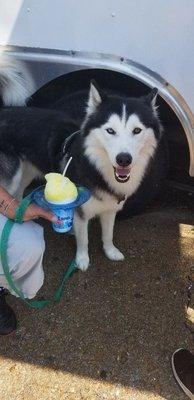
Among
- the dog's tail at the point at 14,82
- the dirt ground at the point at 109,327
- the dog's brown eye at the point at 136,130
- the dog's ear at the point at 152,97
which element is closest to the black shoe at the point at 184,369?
the dirt ground at the point at 109,327

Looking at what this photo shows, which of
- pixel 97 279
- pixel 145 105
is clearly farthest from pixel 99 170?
pixel 97 279

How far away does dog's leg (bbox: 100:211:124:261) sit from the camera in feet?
8.71

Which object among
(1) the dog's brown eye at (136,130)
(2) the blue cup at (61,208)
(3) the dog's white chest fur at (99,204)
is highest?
(1) the dog's brown eye at (136,130)

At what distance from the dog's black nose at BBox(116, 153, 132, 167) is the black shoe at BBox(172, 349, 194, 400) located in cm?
95

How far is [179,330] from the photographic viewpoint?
225cm

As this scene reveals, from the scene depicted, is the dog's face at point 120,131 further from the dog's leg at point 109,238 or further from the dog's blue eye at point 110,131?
the dog's leg at point 109,238

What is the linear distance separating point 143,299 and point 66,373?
0.62 m

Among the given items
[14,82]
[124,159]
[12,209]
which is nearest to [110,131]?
[124,159]

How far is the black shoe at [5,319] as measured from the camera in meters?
2.18

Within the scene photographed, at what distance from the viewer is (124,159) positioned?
1.94 meters

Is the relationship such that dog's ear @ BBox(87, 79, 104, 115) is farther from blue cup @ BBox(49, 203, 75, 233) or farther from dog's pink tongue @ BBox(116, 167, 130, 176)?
blue cup @ BBox(49, 203, 75, 233)

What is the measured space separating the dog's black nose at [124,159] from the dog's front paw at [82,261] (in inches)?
34.5

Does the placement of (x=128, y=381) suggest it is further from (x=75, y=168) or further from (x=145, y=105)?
(x=145, y=105)

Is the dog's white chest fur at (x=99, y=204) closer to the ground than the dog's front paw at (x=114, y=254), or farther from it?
farther from it
